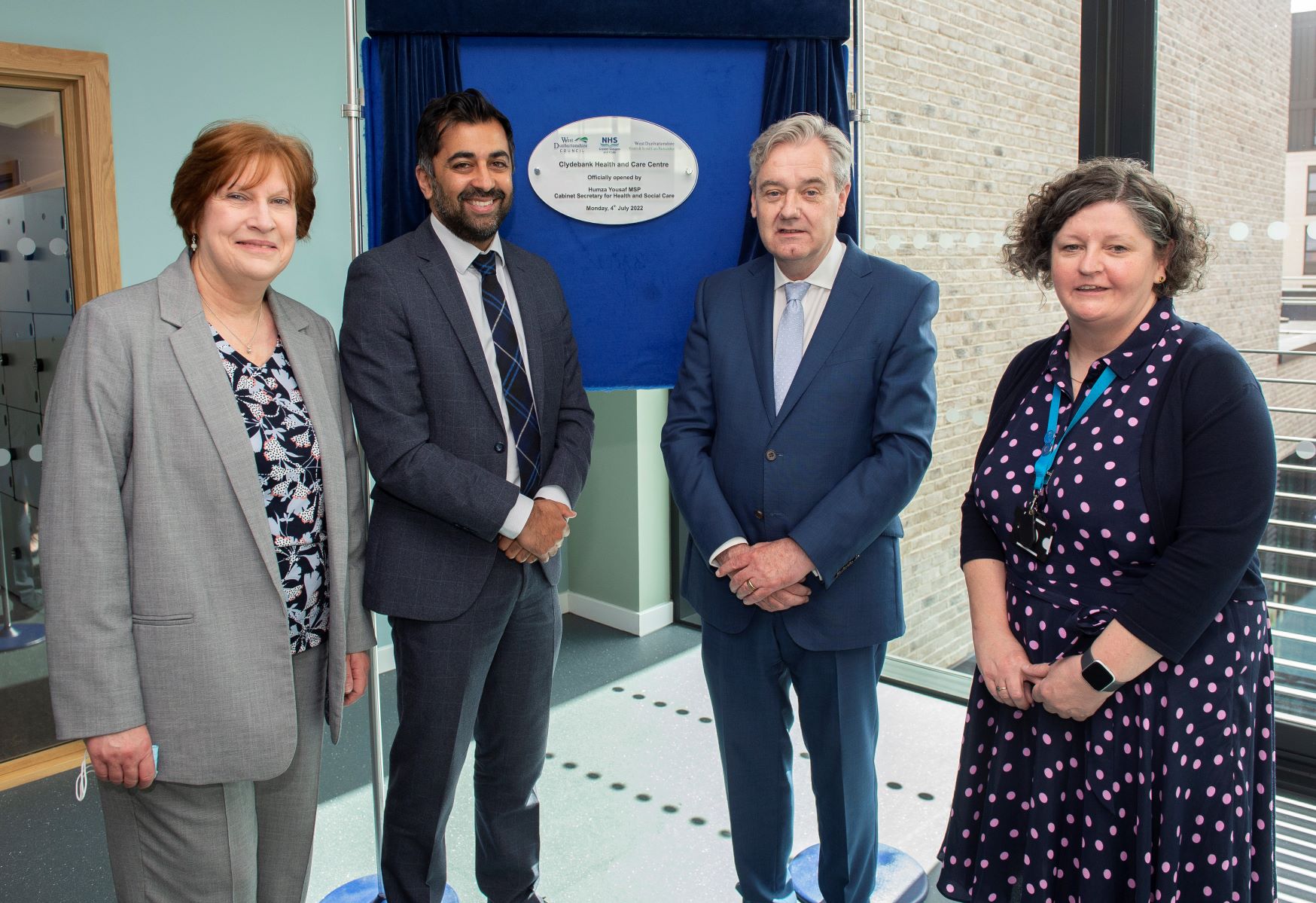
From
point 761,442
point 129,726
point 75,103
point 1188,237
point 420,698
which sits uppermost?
point 75,103

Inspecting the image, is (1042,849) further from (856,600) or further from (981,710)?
(856,600)

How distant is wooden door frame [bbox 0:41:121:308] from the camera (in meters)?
2.96

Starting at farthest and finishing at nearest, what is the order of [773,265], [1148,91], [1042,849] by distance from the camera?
[1148,91], [773,265], [1042,849]

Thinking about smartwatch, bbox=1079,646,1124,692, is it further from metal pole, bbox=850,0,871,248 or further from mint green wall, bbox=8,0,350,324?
mint green wall, bbox=8,0,350,324

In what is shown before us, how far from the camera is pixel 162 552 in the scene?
5.14 ft

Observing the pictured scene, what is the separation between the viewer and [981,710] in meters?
1.82

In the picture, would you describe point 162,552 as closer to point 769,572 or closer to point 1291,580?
point 769,572

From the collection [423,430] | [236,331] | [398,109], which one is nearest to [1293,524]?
[423,430]

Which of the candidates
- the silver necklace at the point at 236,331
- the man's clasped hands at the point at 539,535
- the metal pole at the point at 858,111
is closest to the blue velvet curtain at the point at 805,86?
the metal pole at the point at 858,111

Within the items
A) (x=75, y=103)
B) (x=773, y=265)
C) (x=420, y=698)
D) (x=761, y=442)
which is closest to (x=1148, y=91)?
(x=773, y=265)

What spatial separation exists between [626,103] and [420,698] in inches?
56.6

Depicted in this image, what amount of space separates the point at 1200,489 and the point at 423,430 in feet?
4.53

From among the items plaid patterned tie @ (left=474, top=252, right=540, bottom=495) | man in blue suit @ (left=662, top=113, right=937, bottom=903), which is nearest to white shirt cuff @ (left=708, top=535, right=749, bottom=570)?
man in blue suit @ (left=662, top=113, right=937, bottom=903)

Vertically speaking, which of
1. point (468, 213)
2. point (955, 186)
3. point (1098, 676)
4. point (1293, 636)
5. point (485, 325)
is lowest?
point (1293, 636)
